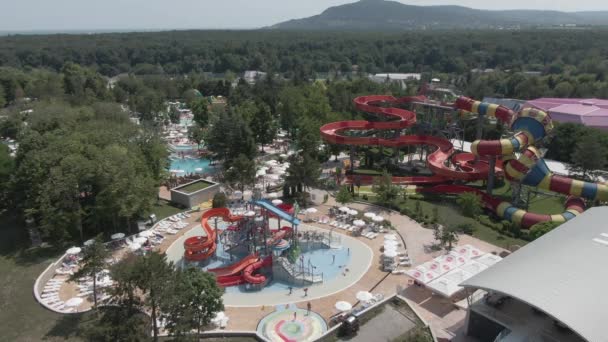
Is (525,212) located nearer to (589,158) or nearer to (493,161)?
(493,161)

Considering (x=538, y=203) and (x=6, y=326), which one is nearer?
(x=6, y=326)

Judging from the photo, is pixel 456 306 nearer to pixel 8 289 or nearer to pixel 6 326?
pixel 6 326

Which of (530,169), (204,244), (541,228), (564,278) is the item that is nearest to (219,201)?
(204,244)

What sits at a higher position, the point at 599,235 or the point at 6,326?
the point at 599,235

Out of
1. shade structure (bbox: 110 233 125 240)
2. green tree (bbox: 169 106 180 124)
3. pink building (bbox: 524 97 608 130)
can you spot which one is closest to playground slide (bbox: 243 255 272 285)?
shade structure (bbox: 110 233 125 240)

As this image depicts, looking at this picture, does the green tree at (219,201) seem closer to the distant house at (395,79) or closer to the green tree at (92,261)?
the green tree at (92,261)

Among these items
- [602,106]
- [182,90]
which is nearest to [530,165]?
[602,106]
